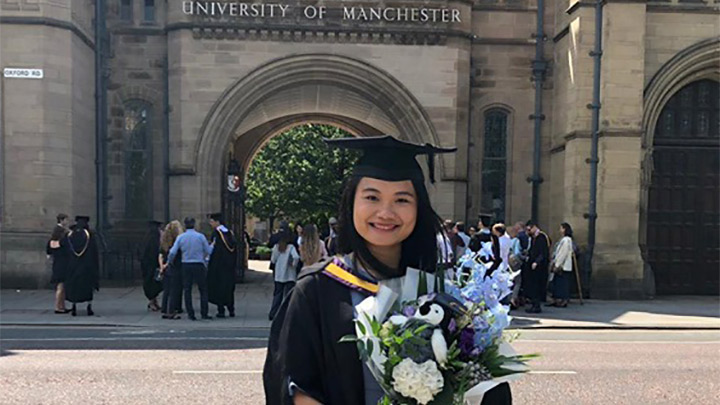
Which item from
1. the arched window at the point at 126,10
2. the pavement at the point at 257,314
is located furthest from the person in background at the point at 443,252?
the arched window at the point at 126,10

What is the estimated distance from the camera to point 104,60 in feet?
51.7

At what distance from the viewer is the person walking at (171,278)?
10.9 m

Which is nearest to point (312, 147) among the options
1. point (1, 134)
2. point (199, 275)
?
point (1, 134)

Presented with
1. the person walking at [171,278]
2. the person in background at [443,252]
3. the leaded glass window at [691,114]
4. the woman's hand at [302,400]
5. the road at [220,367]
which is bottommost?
the road at [220,367]

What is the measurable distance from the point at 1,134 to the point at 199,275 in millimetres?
6307

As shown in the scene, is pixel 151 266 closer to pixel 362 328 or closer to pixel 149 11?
pixel 149 11

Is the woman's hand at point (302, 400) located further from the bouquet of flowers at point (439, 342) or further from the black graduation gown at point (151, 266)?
the black graduation gown at point (151, 266)

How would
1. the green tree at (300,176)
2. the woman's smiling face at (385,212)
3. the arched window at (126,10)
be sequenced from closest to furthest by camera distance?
the woman's smiling face at (385,212), the arched window at (126,10), the green tree at (300,176)

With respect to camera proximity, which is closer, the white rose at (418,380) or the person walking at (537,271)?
the white rose at (418,380)

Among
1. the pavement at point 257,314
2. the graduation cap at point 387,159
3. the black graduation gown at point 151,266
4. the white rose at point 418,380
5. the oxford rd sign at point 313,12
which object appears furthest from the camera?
the oxford rd sign at point 313,12

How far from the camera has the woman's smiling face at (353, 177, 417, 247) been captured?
2.26m

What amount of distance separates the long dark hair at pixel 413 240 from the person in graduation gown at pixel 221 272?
9052 mm

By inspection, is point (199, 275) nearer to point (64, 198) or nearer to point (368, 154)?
point (64, 198)

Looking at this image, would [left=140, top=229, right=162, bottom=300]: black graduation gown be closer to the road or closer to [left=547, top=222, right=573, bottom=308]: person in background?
the road
